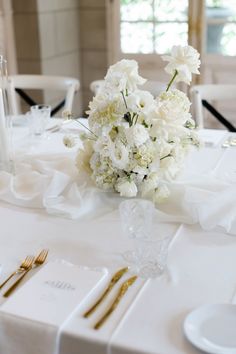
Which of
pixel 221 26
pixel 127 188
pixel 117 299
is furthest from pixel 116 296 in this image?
pixel 221 26

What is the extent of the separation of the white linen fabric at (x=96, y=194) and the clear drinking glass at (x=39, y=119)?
391mm

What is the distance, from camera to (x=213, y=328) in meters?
1.04

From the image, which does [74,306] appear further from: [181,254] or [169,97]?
[169,97]

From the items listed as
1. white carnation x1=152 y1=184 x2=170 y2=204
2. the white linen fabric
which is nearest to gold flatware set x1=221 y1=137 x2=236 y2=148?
the white linen fabric

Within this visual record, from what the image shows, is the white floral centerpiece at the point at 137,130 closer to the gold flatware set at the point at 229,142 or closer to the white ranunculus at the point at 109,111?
the white ranunculus at the point at 109,111

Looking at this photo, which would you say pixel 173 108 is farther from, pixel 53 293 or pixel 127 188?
pixel 53 293

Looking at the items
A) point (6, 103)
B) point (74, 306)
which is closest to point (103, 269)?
point (74, 306)

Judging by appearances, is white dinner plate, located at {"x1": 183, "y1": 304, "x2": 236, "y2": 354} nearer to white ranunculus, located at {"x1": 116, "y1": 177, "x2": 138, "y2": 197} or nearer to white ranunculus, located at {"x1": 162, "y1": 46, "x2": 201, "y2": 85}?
white ranunculus, located at {"x1": 116, "y1": 177, "x2": 138, "y2": 197}

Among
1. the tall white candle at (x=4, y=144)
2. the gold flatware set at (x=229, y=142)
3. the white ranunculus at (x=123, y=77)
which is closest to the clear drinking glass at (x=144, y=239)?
the white ranunculus at (x=123, y=77)

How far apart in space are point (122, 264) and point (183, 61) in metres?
0.65

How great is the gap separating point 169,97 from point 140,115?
0.10m

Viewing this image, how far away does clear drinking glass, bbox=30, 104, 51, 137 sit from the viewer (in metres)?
2.27

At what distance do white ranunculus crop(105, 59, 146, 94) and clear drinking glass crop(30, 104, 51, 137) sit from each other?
0.75 meters

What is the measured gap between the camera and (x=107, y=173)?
62.9 inches
